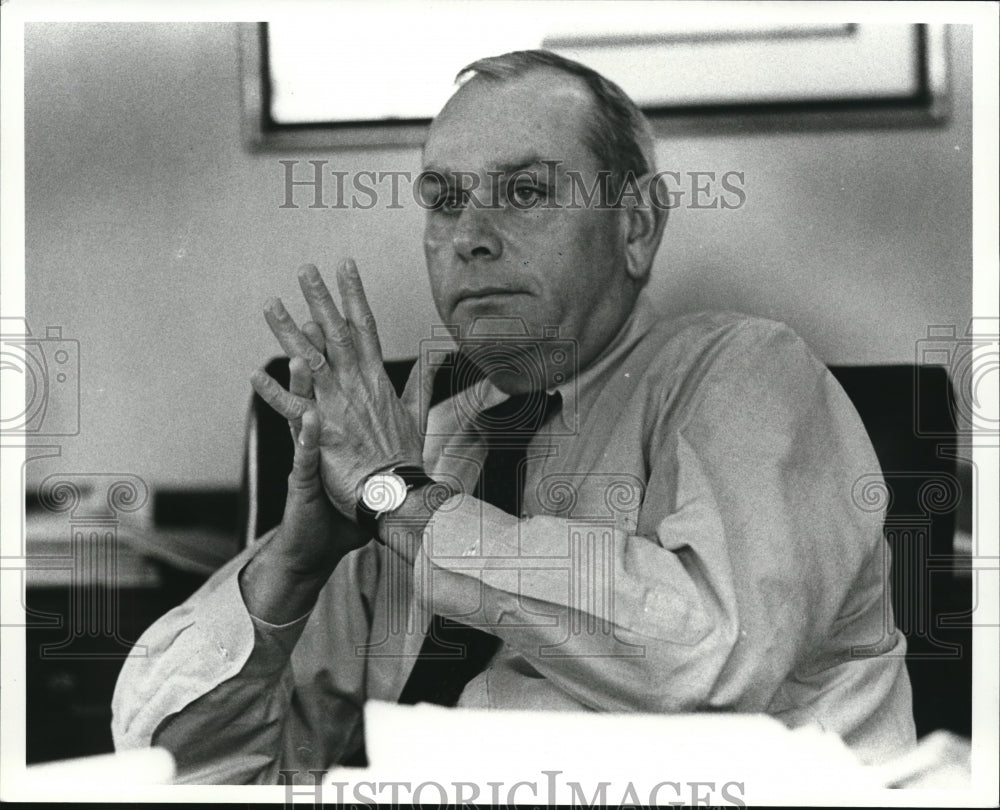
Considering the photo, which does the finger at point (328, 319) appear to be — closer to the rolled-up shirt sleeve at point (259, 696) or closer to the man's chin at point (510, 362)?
the man's chin at point (510, 362)

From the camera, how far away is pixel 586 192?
2.65 metres

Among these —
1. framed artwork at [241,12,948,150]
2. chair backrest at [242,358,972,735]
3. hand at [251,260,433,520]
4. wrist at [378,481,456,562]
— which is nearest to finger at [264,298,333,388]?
hand at [251,260,433,520]

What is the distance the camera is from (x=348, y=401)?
8.48 ft

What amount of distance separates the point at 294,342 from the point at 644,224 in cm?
68

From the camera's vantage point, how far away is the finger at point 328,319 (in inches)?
103

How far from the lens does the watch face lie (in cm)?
257

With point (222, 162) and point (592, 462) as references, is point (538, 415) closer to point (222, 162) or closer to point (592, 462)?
point (592, 462)

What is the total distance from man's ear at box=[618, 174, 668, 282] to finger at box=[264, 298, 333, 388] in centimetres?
59

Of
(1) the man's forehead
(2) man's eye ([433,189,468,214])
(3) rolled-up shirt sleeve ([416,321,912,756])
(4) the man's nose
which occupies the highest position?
(1) the man's forehead

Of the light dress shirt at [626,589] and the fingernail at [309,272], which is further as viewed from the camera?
the fingernail at [309,272]

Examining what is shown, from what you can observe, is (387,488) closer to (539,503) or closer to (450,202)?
(539,503)

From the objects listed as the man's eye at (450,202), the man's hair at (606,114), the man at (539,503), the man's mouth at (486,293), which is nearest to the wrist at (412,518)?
the man at (539,503)

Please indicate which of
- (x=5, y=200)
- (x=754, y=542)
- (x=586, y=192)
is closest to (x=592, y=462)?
(x=754, y=542)

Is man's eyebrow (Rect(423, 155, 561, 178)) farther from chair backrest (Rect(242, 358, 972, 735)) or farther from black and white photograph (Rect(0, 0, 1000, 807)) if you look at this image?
chair backrest (Rect(242, 358, 972, 735))
